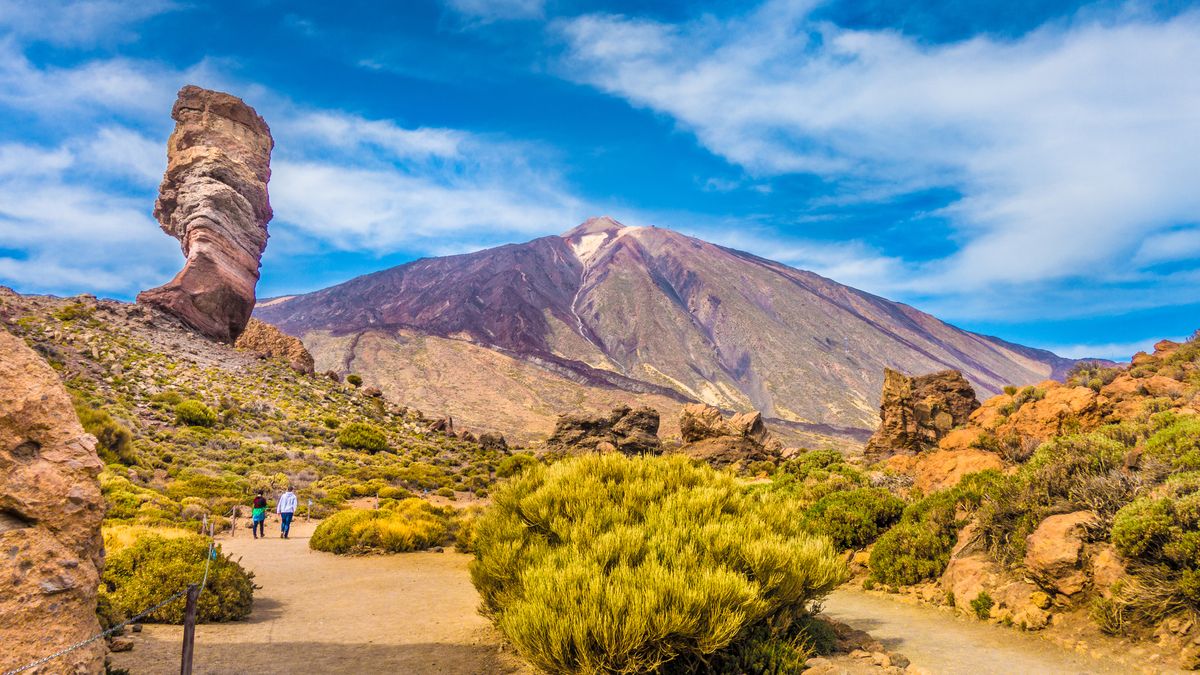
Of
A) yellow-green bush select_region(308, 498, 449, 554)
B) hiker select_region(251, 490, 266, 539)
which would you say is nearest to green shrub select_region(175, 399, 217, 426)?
hiker select_region(251, 490, 266, 539)

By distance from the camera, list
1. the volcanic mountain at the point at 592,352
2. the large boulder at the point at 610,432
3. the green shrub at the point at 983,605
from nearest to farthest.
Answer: the green shrub at the point at 983,605
the large boulder at the point at 610,432
the volcanic mountain at the point at 592,352

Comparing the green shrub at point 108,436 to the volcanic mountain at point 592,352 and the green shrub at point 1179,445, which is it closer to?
the green shrub at point 1179,445

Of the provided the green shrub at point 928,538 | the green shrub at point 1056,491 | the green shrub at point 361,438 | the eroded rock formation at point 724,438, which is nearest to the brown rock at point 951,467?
the green shrub at point 928,538

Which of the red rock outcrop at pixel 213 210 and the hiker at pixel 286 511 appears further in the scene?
the red rock outcrop at pixel 213 210

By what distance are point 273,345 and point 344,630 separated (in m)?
47.2

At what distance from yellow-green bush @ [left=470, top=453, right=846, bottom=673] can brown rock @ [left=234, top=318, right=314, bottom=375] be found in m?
45.2

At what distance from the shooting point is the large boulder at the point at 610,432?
4025 cm

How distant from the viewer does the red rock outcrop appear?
4300 centimetres

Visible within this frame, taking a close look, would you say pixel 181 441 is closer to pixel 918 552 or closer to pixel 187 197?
pixel 187 197

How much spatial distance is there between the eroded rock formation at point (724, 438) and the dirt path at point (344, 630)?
21200 millimetres

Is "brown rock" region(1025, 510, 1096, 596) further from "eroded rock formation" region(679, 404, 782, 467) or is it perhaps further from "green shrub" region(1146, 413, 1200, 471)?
"eroded rock formation" region(679, 404, 782, 467)

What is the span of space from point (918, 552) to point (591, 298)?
18711cm

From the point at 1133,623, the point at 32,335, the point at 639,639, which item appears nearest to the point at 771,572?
the point at 639,639

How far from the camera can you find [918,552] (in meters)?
10.3
